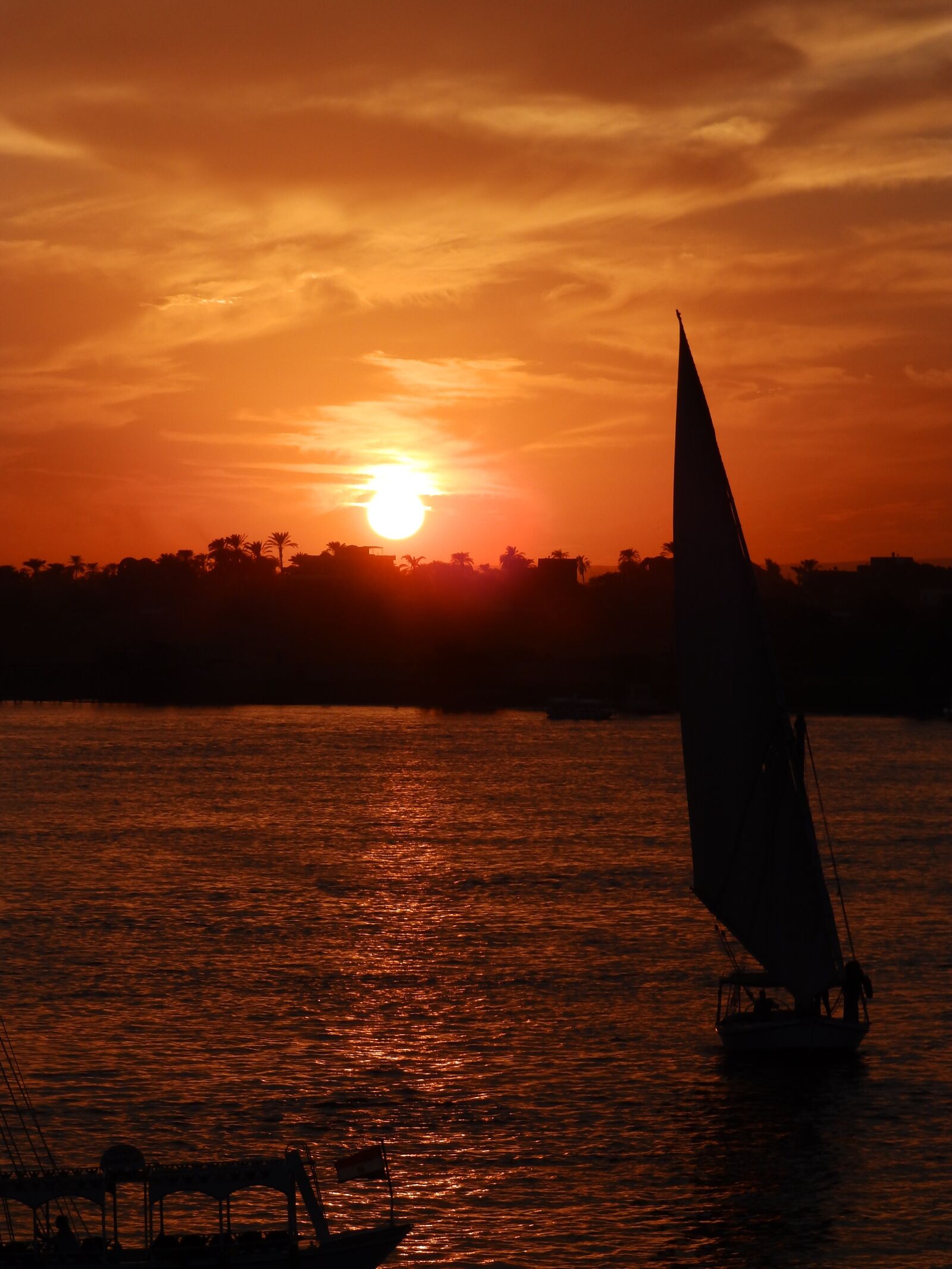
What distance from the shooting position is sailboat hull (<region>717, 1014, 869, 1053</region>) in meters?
35.0

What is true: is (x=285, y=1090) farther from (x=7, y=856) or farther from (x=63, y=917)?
(x=7, y=856)

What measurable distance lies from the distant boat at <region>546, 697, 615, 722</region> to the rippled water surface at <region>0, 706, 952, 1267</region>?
341 feet

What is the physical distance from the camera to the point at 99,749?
15038 centimetres

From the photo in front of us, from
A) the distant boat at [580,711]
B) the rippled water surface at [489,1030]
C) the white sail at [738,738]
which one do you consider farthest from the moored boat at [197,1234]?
the distant boat at [580,711]

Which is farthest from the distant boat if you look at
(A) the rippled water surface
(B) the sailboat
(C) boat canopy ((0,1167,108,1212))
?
(C) boat canopy ((0,1167,108,1212))

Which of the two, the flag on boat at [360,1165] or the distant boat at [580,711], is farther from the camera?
the distant boat at [580,711]

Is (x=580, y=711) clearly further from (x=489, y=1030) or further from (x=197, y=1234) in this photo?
(x=197, y=1234)

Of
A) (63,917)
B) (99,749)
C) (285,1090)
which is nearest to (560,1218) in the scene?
(285,1090)

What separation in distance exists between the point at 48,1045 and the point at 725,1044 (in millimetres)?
16577

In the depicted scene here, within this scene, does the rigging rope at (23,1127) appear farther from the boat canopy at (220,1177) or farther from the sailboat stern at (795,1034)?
the sailboat stern at (795,1034)

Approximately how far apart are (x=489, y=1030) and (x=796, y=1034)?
8.65 metres

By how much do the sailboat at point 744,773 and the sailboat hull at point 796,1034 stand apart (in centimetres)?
3

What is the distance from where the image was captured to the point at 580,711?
196125 millimetres

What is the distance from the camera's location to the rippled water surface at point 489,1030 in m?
28.5
